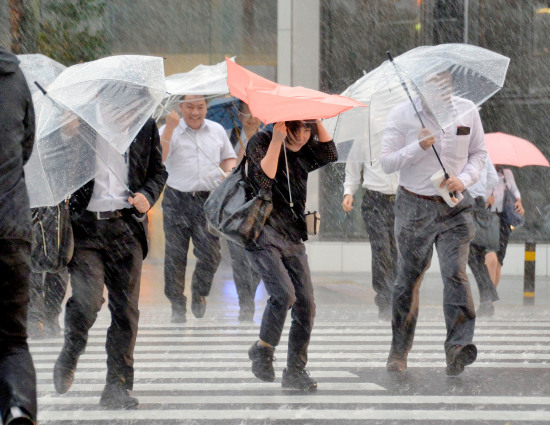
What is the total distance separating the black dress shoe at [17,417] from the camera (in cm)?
378

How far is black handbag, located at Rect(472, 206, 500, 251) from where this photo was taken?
1016 cm

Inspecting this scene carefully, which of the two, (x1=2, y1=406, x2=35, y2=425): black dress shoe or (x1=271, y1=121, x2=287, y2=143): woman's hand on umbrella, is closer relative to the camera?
(x1=2, y1=406, x2=35, y2=425): black dress shoe

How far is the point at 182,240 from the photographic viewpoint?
938 cm

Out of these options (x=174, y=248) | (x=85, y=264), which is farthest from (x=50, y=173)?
(x=174, y=248)

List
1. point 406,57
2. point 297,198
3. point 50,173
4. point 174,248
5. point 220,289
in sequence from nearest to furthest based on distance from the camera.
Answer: point 50,173
point 297,198
point 406,57
point 174,248
point 220,289

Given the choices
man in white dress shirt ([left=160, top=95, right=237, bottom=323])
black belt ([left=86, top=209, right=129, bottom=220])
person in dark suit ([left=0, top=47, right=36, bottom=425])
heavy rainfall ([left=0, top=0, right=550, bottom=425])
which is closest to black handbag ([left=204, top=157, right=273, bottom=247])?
heavy rainfall ([left=0, top=0, right=550, bottom=425])

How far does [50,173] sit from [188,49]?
1004cm

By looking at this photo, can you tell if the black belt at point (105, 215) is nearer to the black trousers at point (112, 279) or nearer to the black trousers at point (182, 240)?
the black trousers at point (112, 279)

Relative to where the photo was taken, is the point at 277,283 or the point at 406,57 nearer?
the point at 277,283

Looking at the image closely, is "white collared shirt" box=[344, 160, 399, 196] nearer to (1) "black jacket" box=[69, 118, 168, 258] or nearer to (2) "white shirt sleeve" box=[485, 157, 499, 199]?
(2) "white shirt sleeve" box=[485, 157, 499, 199]

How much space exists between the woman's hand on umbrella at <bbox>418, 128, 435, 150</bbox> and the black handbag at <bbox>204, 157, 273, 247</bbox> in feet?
3.71

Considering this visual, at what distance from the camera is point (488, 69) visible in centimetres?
652

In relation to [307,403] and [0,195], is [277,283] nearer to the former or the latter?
[307,403]

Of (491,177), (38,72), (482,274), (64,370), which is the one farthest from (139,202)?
(482,274)
